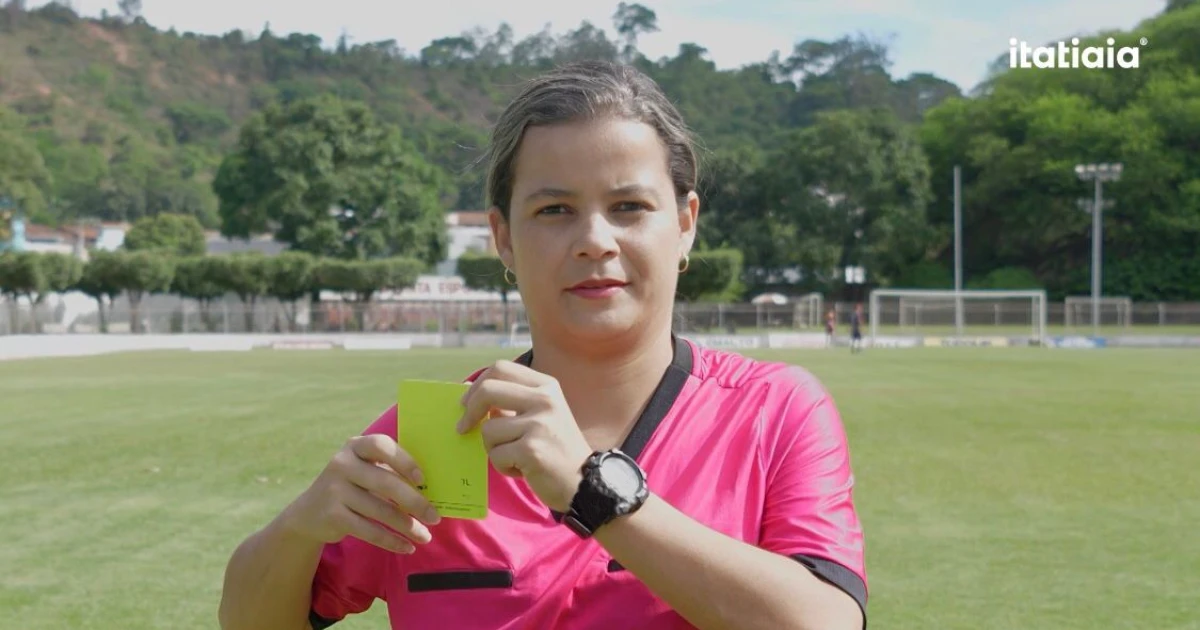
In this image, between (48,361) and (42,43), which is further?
(42,43)

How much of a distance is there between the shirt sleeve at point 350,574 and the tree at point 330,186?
76.0 meters

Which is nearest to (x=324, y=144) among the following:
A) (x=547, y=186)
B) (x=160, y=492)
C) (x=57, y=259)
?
(x=57, y=259)

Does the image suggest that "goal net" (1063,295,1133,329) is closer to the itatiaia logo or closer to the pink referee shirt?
the itatiaia logo

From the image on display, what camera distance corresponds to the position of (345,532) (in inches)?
79.6

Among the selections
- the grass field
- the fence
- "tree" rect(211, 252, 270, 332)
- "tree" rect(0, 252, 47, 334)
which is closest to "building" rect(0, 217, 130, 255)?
"tree" rect(211, 252, 270, 332)

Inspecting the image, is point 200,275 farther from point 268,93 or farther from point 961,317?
point 268,93

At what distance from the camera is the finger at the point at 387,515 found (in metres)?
1.96

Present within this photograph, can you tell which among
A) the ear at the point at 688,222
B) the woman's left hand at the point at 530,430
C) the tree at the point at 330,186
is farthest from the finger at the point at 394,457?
the tree at the point at 330,186

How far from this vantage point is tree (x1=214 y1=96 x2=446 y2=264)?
3051 inches

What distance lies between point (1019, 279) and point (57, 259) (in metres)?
50.2

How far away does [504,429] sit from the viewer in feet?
5.85

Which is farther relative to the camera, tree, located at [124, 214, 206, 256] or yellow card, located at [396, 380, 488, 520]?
tree, located at [124, 214, 206, 256]

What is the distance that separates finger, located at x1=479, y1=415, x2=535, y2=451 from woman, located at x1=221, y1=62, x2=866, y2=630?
0.07 m

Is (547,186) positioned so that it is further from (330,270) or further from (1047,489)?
(330,270)
